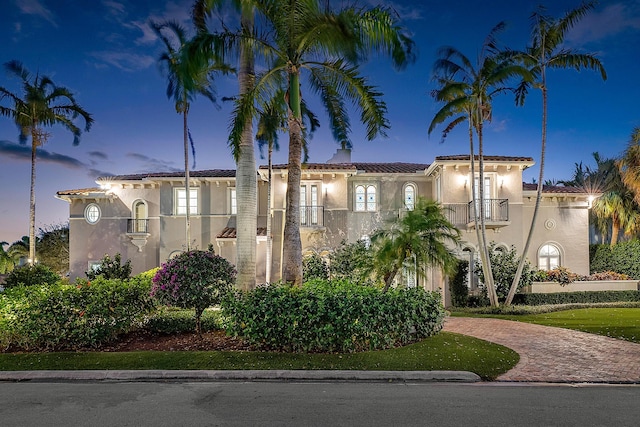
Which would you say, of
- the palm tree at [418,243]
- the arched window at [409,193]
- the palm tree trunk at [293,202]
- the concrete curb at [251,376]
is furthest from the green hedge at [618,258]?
the palm tree trunk at [293,202]

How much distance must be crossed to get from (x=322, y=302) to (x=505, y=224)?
15.5 meters

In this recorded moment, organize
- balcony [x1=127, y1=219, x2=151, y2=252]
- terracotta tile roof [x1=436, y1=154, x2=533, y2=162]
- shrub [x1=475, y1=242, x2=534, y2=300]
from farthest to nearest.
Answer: balcony [x1=127, y1=219, x2=151, y2=252] → terracotta tile roof [x1=436, y1=154, x2=533, y2=162] → shrub [x1=475, y1=242, x2=534, y2=300]

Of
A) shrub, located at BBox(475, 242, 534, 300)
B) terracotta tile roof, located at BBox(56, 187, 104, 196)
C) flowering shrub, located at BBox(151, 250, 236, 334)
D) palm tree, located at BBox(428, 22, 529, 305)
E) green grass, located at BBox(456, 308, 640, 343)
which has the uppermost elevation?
palm tree, located at BBox(428, 22, 529, 305)

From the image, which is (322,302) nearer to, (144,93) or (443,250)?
(443,250)

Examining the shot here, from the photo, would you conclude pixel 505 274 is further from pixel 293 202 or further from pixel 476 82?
pixel 293 202

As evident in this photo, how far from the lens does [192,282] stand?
9.77 m

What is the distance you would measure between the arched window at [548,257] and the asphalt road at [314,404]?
1740 cm

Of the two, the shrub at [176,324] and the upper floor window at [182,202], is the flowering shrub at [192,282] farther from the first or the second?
the upper floor window at [182,202]

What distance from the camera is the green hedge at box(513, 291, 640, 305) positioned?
19.4 metres

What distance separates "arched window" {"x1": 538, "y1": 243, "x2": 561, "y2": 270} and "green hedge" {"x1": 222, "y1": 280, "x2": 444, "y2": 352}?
1690 centimetres

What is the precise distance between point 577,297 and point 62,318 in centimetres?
2102

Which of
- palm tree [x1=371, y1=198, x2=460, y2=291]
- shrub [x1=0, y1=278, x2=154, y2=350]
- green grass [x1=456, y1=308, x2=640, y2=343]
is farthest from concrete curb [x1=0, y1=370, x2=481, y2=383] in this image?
green grass [x1=456, y1=308, x2=640, y2=343]

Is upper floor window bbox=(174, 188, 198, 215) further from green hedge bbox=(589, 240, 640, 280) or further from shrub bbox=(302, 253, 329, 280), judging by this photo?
green hedge bbox=(589, 240, 640, 280)

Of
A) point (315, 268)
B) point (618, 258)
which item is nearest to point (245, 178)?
point (315, 268)
